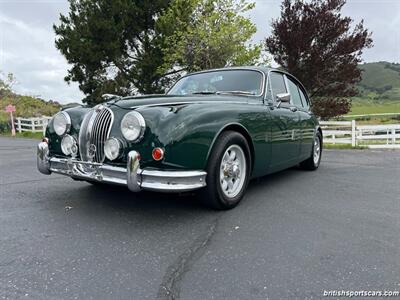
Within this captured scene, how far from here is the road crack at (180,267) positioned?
1977 millimetres

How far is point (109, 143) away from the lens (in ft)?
10.1

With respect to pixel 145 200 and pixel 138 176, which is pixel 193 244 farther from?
pixel 145 200

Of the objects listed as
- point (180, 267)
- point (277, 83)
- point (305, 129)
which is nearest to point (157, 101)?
point (180, 267)

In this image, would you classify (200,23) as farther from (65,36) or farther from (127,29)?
(65,36)

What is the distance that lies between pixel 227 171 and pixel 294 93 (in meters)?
2.62

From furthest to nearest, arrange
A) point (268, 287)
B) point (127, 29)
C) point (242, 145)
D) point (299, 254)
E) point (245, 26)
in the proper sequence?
point (127, 29) → point (245, 26) → point (242, 145) → point (299, 254) → point (268, 287)

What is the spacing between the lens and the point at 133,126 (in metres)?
2.99

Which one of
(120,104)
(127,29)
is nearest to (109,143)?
(120,104)

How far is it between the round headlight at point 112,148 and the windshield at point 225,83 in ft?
5.42

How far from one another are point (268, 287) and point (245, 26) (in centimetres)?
1442

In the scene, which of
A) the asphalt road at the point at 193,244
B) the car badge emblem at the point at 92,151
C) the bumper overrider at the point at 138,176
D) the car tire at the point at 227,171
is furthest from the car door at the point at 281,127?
the car badge emblem at the point at 92,151

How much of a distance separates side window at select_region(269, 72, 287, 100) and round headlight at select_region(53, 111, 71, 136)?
263cm

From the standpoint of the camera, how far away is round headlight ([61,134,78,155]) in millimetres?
3486

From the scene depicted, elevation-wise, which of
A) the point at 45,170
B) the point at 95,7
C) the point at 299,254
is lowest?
the point at 299,254
